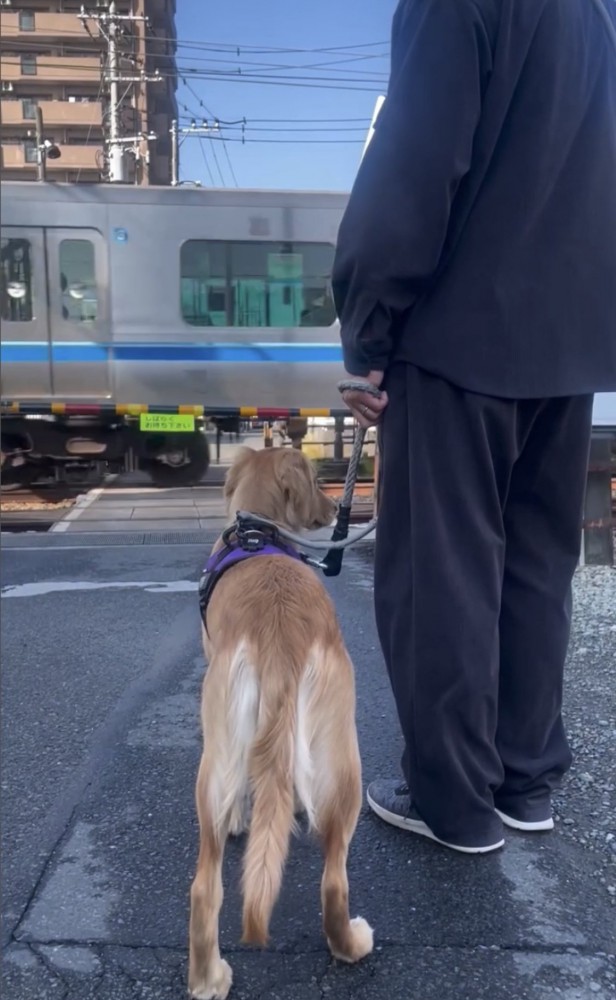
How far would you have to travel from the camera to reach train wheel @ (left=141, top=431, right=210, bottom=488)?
38.7ft

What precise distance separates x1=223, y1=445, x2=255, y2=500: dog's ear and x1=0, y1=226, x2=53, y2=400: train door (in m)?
8.70

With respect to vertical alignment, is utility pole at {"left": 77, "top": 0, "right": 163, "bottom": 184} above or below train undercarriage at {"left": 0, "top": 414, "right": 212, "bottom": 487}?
above

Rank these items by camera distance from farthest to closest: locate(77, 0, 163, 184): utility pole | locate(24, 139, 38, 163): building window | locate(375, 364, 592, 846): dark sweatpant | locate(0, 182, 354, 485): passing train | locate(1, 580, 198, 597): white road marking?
1. locate(24, 139, 38, 163): building window
2. locate(77, 0, 163, 184): utility pole
3. locate(0, 182, 354, 485): passing train
4. locate(1, 580, 198, 597): white road marking
5. locate(375, 364, 592, 846): dark sweatpant

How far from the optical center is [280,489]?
2850 mm

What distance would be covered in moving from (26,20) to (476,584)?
54.1m

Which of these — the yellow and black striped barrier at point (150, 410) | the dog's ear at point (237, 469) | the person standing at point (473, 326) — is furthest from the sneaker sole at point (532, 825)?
the yellow and black striped barrier at point (150, 410)

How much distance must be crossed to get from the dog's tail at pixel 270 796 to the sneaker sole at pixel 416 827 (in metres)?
0.73

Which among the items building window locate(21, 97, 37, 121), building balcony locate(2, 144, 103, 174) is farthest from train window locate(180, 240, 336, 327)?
building window locate(21, 97, 37, 121)

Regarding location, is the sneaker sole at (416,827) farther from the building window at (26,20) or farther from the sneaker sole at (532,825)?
the building window at (26,20)

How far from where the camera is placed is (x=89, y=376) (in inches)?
434

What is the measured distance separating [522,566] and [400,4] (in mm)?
1441

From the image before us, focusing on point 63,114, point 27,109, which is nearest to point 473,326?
point 63,114

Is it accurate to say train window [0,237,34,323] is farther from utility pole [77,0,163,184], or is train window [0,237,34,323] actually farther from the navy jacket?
utility pole [77,0,163,184]

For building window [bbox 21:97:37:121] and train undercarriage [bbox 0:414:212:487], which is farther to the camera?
building window [bbox 21:97:37:121]
